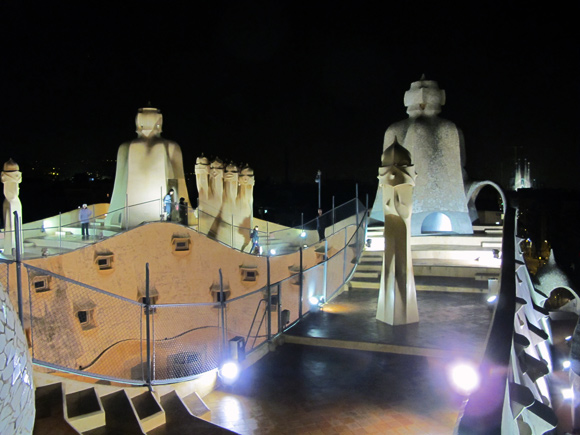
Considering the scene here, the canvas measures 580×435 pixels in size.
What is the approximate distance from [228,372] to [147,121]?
1562cm

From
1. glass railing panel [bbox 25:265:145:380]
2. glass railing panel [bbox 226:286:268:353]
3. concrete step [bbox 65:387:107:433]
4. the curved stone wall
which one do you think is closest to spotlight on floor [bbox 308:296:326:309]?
concrete step [bbox 65:387:107:433]

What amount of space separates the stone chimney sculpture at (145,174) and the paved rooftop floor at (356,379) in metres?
11.9

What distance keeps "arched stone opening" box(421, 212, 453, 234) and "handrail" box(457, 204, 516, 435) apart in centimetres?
1195

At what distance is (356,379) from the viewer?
6.88 m

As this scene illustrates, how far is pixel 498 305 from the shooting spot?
6.02 m

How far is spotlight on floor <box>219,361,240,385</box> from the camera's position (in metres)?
6.80

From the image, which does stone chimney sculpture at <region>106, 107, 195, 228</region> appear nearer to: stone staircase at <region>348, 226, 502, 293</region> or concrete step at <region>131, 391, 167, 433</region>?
stone staircase at <region>348, 226, 502, 293</region>

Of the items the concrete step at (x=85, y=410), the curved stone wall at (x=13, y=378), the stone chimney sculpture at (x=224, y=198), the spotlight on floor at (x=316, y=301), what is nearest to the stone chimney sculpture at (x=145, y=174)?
the stone chimney sculpture at (x=224, y=198)

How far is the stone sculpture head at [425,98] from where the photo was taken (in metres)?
17.4

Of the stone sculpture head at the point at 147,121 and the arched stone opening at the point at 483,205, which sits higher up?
the stone sculpture head at the point at 147,121

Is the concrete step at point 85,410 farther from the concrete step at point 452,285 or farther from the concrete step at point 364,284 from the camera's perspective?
the concrete step at point 452,285

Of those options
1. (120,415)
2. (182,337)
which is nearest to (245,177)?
(182,337)

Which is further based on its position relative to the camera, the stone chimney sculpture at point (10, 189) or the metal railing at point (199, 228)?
the stone chimney sculpture at point (10, 189)

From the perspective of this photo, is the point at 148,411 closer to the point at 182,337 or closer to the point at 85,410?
the point at 85,410
